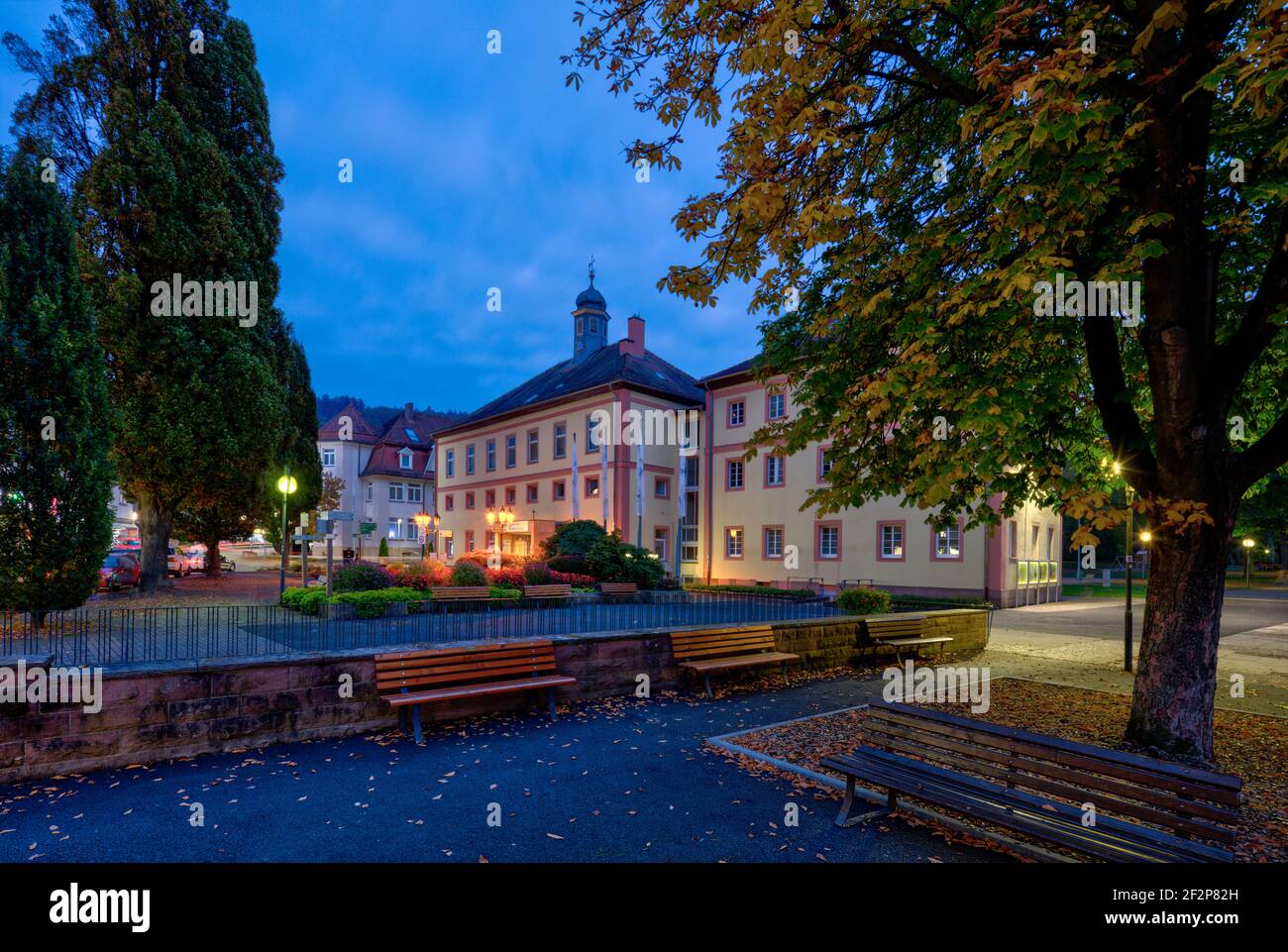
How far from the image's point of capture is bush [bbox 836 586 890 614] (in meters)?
14.9

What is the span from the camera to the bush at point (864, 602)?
14.9m

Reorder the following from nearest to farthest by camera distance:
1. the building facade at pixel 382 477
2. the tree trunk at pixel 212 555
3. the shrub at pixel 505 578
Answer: the shrub at pixel 505 578 < the tree trunk at pixel 212 555 < the building facade at pixel 382 477

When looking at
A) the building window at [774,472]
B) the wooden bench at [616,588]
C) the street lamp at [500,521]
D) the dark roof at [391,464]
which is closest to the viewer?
the wooden bench at [616,588]

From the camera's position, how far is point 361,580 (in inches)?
695

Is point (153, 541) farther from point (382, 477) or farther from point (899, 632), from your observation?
point (382, 477)

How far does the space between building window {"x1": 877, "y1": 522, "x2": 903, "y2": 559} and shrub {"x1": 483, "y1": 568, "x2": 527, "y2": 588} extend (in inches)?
625

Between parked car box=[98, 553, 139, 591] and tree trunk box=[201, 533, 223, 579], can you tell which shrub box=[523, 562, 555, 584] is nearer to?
parked car box=[98, 553, 139, 591]

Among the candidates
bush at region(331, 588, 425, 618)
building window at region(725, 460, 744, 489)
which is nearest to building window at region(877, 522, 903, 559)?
building window at region(725, 460, 744, 489)

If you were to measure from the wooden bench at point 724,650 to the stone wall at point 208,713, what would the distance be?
178 centimetres

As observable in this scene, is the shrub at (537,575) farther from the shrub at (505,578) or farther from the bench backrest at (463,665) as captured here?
the bench backrest at (463,665)

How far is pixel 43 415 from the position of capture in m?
10.1

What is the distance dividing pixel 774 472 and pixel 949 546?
9.01 meters

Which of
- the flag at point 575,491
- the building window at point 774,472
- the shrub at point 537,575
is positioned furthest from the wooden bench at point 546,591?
the flag at point 575,491

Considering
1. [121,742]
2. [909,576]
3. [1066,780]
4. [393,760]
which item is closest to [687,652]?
[393,760]
